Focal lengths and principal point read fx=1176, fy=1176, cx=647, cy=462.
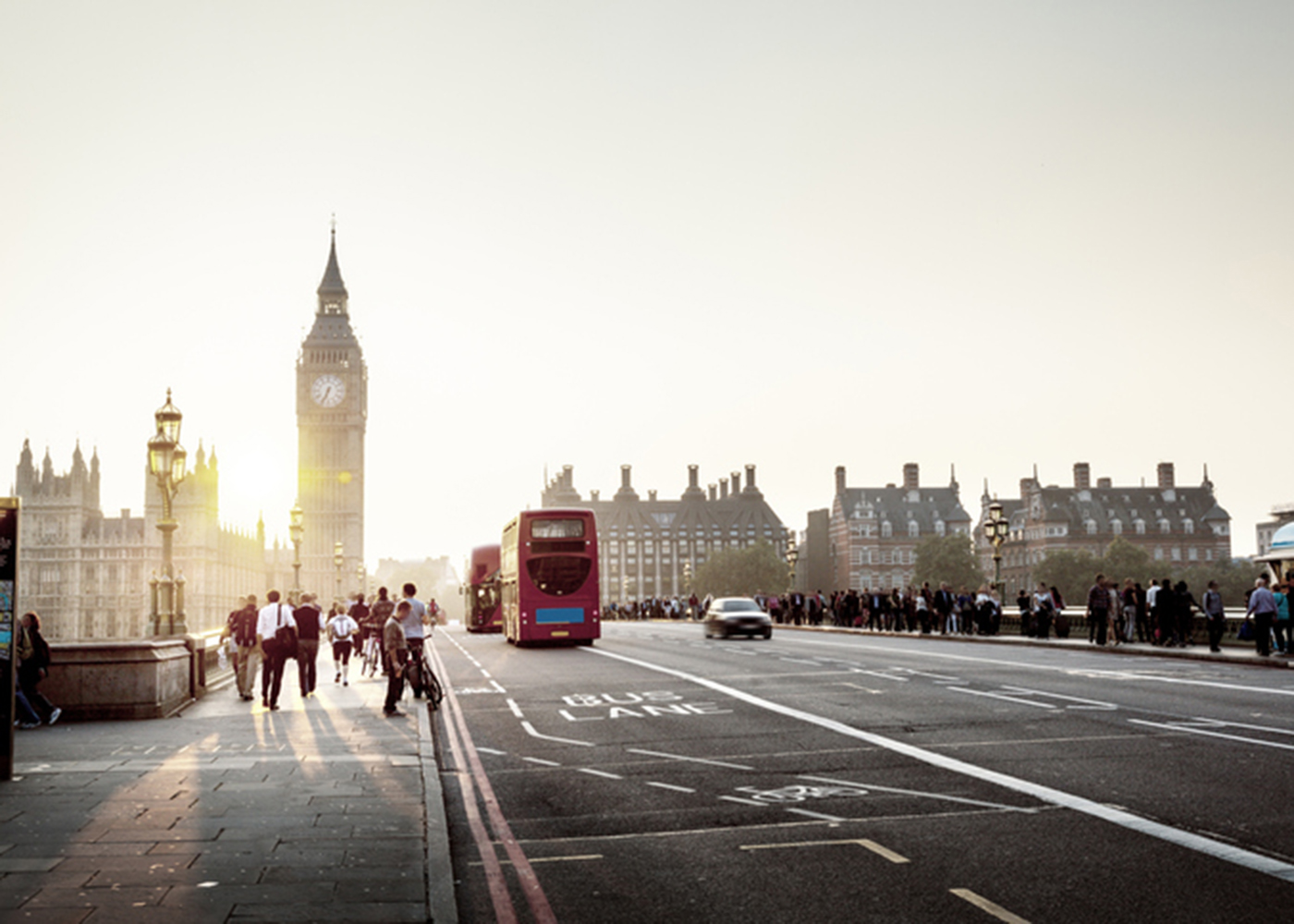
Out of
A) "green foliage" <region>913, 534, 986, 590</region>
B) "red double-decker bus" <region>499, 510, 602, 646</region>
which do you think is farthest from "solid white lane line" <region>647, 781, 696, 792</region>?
"green foliage" <region>913, 534, 986, 590</region>

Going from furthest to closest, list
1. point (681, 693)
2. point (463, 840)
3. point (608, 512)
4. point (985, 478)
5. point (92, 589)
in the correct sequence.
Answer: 1. point (608, 512)
2. point (985, 478)
3. point (92, 589)
4. point (681, 693)
5. point (463, 840)

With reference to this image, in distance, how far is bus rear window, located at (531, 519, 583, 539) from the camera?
34.6 meters

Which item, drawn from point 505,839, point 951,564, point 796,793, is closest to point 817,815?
point 796,793

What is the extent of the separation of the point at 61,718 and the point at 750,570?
127 meters

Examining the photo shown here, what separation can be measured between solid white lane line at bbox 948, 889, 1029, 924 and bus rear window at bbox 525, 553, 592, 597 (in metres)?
28.7

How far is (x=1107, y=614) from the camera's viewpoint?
113ft

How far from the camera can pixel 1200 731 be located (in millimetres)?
12781

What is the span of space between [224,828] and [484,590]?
52.1 metres

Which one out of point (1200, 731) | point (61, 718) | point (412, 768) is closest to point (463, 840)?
point (412, 768)

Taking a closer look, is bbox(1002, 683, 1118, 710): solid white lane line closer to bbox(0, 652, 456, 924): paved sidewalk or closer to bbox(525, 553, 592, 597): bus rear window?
bbox(0, 652, 456, 924): paved sidewalk

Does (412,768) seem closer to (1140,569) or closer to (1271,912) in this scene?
(1271,912)

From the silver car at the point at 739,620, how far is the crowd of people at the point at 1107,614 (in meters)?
6.52

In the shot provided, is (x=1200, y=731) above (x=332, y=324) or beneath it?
beneath

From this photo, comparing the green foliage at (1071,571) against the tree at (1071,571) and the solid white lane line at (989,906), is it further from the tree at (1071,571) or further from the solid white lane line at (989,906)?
the solid white lane line at (989,906)
